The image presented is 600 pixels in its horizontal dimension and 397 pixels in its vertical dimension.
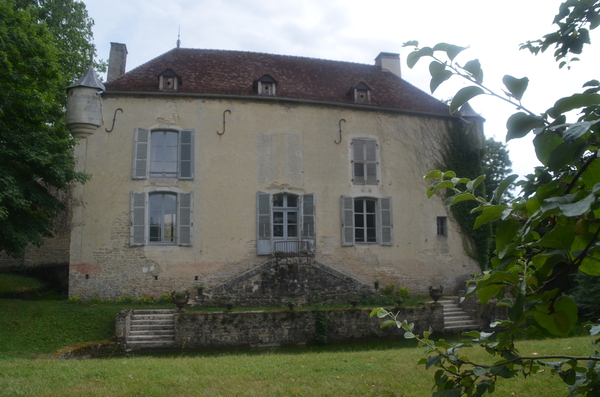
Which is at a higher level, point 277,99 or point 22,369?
point 277,99

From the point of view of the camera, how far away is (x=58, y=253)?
2053 centimetres

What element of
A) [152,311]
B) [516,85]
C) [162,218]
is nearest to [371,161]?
[162,218]

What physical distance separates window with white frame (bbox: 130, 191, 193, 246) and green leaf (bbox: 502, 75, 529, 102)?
15447 millimetres

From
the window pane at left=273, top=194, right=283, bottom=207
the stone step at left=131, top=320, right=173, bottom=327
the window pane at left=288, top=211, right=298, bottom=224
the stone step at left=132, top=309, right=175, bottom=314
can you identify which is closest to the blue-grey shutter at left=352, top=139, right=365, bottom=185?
the window pane at left=288, top=211, right=298, bottom=224

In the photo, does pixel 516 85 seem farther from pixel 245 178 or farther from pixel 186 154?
pixel 186 154

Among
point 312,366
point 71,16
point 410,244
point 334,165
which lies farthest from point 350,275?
point 71,16

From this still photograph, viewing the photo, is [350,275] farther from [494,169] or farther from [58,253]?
[494,169]

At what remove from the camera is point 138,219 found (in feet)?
52.6

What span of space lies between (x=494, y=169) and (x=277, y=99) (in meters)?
16.3

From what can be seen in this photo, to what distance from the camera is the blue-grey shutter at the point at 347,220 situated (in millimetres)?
17391

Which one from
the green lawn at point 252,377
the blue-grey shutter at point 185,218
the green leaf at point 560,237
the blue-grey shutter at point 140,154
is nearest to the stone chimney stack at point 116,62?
the blue-grey shutter at point 140,154

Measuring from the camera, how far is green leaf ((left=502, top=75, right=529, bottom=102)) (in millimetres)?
1418

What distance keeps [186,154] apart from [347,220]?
6085 mm

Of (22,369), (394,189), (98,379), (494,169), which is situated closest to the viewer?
(98,379)
